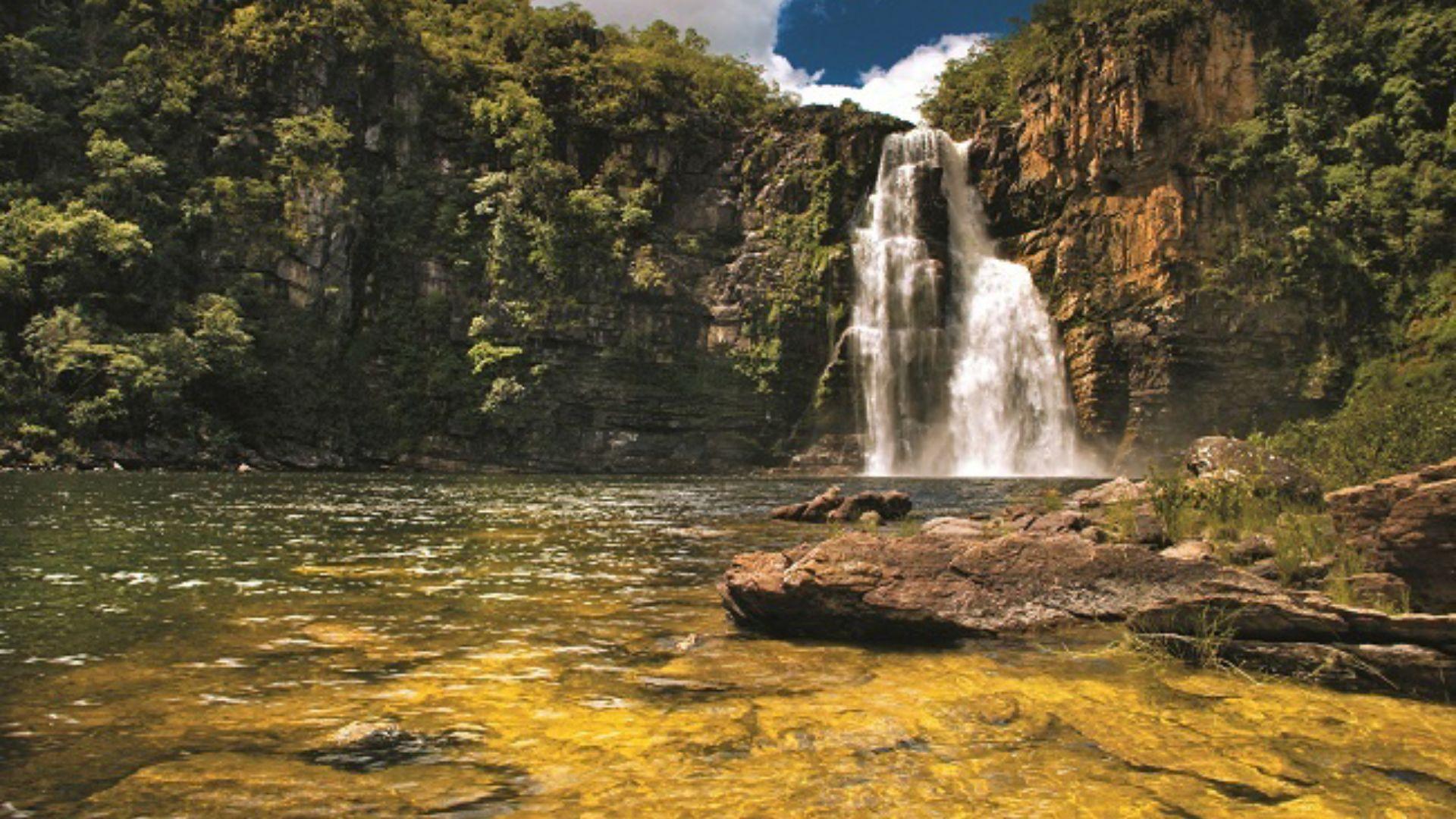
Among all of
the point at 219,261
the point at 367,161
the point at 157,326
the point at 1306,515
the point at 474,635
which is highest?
the point at 367,161

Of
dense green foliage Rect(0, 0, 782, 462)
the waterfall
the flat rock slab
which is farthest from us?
the waterfall

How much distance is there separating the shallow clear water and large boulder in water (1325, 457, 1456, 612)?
4.62ft

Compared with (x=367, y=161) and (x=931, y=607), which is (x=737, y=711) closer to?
(x=931, y=607)

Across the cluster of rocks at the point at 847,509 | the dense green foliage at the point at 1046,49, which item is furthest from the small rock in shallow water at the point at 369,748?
the dense green foliage at the point at 1046,49

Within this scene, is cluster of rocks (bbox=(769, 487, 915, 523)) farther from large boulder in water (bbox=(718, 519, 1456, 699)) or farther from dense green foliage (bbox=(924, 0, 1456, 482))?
dense green foliage (bbox=(924, 0, 1456, 482))

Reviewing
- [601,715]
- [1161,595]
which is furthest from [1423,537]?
[601,715]

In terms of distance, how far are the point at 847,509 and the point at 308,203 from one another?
4269cm

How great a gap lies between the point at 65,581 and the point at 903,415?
4140cm

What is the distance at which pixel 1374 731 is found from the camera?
4.41 meters

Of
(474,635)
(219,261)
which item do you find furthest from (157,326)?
(474,635)

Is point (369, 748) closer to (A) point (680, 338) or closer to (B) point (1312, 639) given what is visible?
(B) point (1312, 639)

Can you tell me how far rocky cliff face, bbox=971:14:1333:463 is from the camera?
1640 inches

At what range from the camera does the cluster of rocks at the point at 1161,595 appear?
5293mm

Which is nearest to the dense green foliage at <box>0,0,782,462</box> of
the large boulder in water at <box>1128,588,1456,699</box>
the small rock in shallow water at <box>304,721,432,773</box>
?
the small rock in shallow water at <box>304,721,432,773</box>
